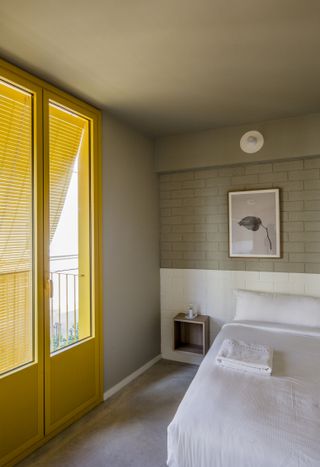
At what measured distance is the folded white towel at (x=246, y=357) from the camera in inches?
74.0

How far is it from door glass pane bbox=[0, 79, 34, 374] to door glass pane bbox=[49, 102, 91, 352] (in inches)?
7.8

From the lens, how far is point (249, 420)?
1.42 meters

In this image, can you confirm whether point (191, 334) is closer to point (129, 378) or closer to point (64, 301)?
point (129, 378)

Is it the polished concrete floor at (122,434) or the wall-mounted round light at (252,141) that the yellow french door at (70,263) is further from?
the wall-mounted round light at (252,141)

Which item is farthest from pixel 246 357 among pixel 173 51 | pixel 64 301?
pixel 173 51

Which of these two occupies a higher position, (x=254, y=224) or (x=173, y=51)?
(x=173, y=51)

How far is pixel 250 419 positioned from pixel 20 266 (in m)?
1.68

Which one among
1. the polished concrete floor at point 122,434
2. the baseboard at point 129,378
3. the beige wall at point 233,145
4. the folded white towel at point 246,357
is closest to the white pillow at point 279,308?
the folded white towel at point 246,357

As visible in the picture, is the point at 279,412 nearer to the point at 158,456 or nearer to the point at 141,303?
the point at 158,456

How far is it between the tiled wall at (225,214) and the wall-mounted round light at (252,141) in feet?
0.69

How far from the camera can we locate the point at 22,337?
2088 millimetres

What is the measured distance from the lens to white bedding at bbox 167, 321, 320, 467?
4.20ft

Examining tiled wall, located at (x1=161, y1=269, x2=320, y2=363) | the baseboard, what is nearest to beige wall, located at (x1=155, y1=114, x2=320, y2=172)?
tiled wall, located at (x1=161, y1=269, x2=320, y2=363)

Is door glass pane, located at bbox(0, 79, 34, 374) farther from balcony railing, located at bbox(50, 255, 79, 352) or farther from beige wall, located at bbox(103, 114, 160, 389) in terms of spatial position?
beige wall, located at bbox(103, 114, 160, 389)
